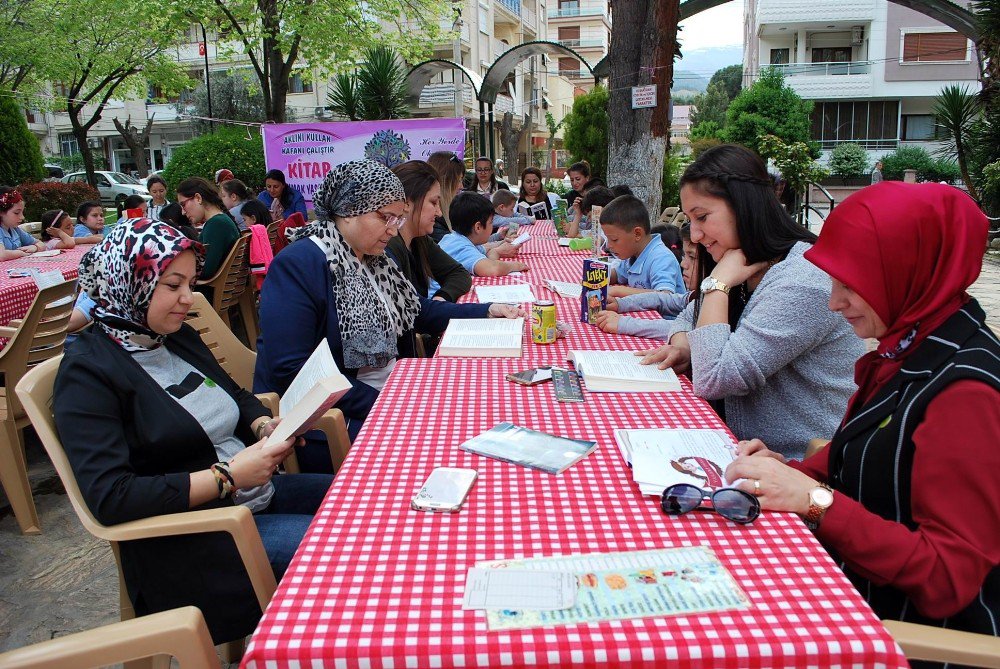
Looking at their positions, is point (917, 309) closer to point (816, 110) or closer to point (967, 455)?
point (967, 455)

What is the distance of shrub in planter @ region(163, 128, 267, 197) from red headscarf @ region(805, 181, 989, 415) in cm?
1310

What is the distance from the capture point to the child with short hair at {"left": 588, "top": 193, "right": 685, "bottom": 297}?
4.38m

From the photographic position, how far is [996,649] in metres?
1.26

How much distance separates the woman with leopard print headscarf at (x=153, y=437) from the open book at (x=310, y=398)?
0.08 m

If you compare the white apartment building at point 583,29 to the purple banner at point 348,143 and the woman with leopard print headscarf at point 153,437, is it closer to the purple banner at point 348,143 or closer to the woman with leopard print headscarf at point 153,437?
the purple banner at point 348,143

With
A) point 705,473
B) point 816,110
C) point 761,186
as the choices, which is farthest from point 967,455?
point 816,110

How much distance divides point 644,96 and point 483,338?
5999 mm

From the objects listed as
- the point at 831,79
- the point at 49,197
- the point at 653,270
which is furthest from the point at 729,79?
the point at 653,270

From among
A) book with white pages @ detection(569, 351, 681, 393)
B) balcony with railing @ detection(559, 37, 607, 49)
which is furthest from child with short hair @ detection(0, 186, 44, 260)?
balcony with railing @ detection(559, 37, 607, 49)

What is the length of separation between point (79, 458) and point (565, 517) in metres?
1.17

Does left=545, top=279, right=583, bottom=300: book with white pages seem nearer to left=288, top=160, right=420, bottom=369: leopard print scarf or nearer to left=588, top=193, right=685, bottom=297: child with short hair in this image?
left=588, top=193, right=685, bottom=297: child with short hair

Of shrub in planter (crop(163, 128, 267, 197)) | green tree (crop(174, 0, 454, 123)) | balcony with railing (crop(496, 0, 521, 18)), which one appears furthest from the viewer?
balcony with railing (crop(496, 0, 521, 18))

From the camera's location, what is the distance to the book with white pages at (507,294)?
3.97 metres

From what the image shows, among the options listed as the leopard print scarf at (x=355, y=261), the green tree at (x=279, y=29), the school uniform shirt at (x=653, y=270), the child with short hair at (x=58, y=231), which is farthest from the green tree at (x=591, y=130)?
the leopard print scarf at (x=355, y=261)
